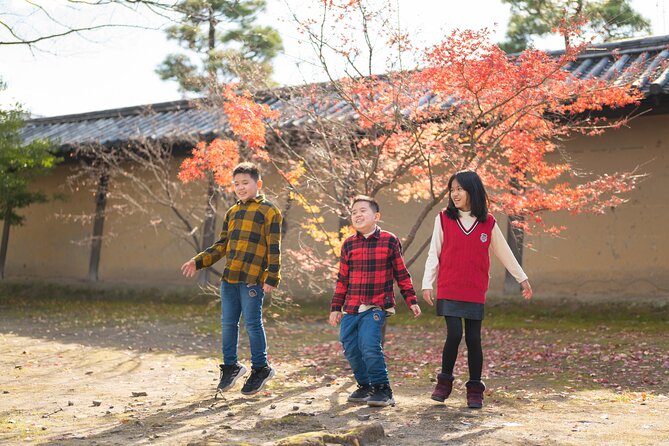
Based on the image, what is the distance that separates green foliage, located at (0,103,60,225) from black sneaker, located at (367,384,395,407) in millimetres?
10392

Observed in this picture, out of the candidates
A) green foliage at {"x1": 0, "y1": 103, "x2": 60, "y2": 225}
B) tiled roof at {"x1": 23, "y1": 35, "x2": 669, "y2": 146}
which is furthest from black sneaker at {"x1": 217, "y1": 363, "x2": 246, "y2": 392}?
green foliage at {"x1": 0, "y1": 103, "x2": 60, "y2": 225}

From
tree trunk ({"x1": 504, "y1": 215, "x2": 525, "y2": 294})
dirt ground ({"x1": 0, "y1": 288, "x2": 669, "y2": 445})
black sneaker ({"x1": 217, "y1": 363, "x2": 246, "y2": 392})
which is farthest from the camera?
tree trunk ({"x1": 504, "y1": 215, "x2": 525, "y2": 294})

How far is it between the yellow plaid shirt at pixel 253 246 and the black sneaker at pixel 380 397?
958mm

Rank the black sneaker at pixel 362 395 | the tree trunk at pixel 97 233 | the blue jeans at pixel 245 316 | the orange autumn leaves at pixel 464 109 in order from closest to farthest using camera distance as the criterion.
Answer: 1. the black sneaker at pixel 362 395
2. the blue jeans at pixel 245 316
3. the orange autumn leaves at pixel 464 109
4. the tree trunk at pixel 97 233

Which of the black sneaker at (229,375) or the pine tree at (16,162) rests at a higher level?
the pine tree at (16,162)

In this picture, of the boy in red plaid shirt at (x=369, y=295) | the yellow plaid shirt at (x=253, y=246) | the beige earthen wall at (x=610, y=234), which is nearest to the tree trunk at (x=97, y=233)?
the beige earthen wall at (x=610, y=234)

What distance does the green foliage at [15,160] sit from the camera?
1348cm

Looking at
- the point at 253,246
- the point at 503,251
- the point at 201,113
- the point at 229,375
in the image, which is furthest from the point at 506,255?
the point at 201,113

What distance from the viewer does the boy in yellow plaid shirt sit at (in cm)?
523

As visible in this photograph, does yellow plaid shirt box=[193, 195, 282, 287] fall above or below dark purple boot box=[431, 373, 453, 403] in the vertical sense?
above

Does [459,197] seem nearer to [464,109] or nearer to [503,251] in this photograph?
[503,251]

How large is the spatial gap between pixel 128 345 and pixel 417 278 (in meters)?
4.62

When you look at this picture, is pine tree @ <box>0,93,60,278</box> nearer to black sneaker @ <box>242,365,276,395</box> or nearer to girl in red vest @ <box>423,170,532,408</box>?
black sneaker @ <box>242,365,276,395</box>

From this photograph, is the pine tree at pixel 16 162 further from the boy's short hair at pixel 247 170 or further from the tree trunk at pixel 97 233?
the boy's short hair at pixel 247 170
